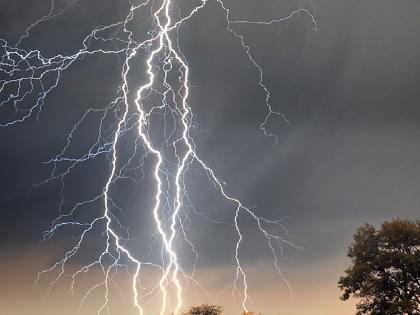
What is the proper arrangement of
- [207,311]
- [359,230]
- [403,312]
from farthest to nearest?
[207,311], [359,230], [403,312]

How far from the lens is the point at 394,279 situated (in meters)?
23.1

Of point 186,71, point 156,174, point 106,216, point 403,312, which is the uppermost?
point 186,71

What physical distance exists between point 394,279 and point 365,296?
1.78 meters

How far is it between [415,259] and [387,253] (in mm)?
1472

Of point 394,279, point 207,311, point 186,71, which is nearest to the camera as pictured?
point 394,279

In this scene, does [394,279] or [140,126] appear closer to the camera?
[394,279]

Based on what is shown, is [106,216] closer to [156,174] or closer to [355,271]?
[156,174]

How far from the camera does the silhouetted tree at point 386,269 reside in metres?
22.5

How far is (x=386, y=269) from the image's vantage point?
77.2ft

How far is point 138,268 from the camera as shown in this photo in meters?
31.5

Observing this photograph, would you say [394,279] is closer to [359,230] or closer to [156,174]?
[359,230]

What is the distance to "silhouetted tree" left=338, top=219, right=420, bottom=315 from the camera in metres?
22.5

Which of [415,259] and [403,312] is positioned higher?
[415,259]

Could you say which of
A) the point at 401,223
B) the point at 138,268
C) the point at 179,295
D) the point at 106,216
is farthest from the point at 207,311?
the point at 401,223
